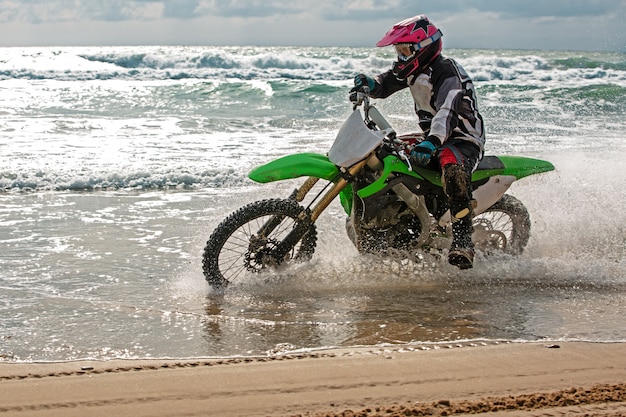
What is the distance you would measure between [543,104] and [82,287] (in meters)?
19.5

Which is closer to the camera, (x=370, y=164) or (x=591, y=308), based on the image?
(x=591, y=308)

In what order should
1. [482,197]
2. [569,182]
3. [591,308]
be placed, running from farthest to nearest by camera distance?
1. [569,182]
2. [482,197]
3. [591,308]

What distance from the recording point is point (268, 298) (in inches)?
207

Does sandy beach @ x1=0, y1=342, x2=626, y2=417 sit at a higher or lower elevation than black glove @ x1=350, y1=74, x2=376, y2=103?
lower

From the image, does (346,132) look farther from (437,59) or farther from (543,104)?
(543,104)

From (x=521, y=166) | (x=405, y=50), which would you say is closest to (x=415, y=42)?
(x=405, y=50)

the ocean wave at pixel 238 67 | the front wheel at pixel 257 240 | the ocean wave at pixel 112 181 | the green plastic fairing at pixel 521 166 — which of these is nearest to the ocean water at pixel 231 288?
the ocean wave at pixel 112 181

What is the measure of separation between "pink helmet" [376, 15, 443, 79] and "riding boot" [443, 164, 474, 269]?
74cm

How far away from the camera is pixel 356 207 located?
555cm

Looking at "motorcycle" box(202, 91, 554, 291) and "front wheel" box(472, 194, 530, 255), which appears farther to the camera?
"front wheel" box(472, 194, 530, 255)

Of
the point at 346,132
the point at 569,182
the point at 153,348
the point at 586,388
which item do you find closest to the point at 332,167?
the point at 346,132

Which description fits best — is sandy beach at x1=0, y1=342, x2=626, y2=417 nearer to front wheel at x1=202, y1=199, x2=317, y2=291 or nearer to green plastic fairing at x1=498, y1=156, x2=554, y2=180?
front wheel at x1=202, y1=199, x2=317, y2=291

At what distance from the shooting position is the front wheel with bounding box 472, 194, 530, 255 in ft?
20.2

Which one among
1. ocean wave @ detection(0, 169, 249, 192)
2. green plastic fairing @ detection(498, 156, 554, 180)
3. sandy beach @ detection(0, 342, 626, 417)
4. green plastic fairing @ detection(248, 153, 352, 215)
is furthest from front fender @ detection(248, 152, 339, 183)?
ocean wave @ detection(0, 169, 249, 192)
